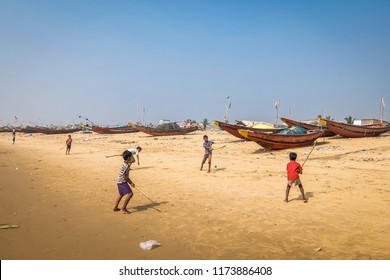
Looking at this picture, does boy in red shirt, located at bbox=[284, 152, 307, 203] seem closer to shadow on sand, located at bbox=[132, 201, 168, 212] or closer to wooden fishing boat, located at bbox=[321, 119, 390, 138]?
shadow on sand, located at bbox=[132, 201, 168, 212]

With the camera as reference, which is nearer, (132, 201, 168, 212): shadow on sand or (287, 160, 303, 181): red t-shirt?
(132, 201, 168, 212): shadow on sand

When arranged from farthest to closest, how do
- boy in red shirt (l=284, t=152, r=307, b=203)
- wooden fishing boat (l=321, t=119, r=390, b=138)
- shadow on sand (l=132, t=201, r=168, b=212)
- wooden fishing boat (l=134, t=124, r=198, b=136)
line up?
wooden fishing boat (l=134, t=124, r=198, b=136)
wooden fishing boat (l=321, t=119, r=390, b=138)
boy in red shirt (l=284, t=152, r=307, b=203)
shadow on sand (l=132, t=201, r=168, b=212)

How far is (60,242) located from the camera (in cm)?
512

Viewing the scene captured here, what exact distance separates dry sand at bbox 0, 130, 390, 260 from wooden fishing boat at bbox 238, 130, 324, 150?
7001 mm

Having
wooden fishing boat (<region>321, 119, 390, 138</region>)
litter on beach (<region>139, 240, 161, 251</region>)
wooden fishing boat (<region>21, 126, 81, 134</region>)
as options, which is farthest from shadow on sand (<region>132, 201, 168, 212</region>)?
wooden fishing boat (<region>21, 126, 81, 134</region>)

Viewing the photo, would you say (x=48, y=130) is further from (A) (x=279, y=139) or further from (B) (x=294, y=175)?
(B) (x=294, y=175)

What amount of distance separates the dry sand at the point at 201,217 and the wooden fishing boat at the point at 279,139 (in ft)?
23.0

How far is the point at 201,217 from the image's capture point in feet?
21.6

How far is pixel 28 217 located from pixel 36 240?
5.33ft

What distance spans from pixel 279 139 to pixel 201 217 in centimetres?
1468

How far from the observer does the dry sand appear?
4.80m
